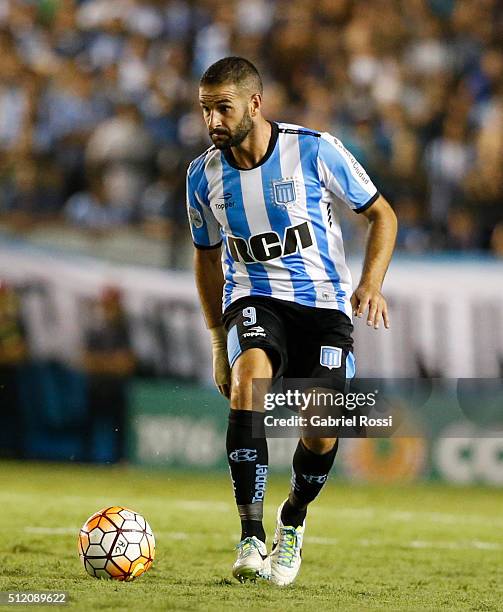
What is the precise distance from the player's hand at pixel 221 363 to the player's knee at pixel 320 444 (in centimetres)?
A: 44

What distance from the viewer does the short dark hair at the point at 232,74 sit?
472 centimetres

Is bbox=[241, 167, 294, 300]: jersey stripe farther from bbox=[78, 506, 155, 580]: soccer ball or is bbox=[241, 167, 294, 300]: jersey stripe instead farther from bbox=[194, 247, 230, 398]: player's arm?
bbox=[78, 506, 155, 580]: soccer ball

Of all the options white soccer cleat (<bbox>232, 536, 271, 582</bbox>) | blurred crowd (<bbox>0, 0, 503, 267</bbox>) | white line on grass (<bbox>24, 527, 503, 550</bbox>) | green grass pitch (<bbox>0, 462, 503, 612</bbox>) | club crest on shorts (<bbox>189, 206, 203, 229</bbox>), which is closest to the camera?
green grass pitch (<bbox>0, 462, 503, 612</bbox>)

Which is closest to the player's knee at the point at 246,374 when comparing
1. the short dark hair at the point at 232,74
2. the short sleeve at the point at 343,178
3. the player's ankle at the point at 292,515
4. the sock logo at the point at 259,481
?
the sock logo at the point at 259,481

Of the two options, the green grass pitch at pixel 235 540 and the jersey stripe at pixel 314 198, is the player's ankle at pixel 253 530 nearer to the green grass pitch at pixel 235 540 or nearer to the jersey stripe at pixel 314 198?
the green grass pitch at pixel 235 540

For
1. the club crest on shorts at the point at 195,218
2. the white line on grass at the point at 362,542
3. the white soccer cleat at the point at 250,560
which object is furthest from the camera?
the white line on grass at the point at 362,542

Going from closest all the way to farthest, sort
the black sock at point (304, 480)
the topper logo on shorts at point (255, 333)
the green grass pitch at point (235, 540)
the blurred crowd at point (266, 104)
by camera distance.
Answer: the green grass pitch at point (235, 540) → the topper logo on shorts at point (255, 333) → the black sock at point (304, 480) → the blurred crowd at point (266, 104)

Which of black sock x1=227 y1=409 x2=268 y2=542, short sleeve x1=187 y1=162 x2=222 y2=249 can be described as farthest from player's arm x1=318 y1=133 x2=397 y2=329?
black sock x1=227 y1=409 x2=268 y2=542

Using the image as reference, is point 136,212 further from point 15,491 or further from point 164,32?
point 15,491

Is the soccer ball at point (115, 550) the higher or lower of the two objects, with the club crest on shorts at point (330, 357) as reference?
lower

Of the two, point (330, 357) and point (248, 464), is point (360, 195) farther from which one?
point (248, 464)

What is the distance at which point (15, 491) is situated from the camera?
9031 mm

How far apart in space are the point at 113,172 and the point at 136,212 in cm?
48

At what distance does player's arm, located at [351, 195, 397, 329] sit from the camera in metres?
4.73
